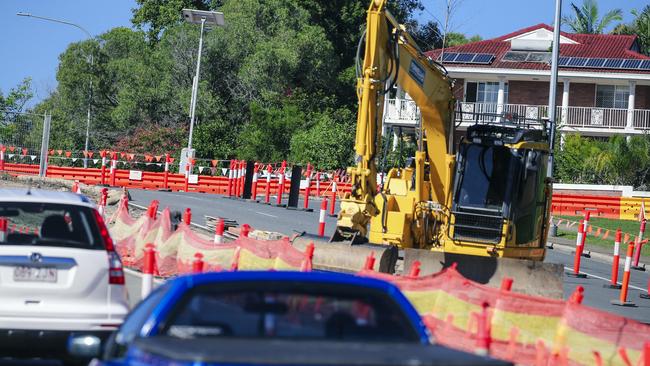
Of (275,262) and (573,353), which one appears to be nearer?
(573,353)

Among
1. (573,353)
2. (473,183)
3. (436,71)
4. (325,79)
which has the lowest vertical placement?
(573,353)

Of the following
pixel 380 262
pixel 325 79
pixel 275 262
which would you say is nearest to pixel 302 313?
pixel 275 262

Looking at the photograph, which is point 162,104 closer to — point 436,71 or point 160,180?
point 160,180

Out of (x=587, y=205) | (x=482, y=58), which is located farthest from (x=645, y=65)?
(x=587, y=205)

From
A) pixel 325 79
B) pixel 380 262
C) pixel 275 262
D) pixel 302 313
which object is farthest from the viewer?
pixel 325 79

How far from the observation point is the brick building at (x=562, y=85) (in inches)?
2218

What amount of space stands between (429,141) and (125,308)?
38.3 feet

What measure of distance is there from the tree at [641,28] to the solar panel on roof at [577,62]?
1417cm

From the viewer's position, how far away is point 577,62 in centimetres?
5659

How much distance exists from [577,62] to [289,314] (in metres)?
52.3

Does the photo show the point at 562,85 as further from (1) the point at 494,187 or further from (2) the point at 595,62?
(1) the point at 494,187

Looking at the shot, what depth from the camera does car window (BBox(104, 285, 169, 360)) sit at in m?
6.39

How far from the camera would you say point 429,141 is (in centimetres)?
2098

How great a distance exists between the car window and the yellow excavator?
37.3ft
